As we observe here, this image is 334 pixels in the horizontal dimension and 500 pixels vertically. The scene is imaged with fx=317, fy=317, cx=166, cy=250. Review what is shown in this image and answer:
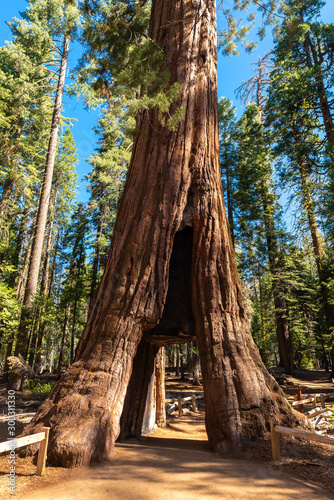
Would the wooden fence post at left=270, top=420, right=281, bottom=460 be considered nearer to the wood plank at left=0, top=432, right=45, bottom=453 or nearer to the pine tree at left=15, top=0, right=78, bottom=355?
the wood plank at left=0, top=432, right=45, bottom=453

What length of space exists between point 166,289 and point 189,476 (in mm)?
2891

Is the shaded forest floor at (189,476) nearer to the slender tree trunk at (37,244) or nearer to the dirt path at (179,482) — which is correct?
the dirt path at (179,482)

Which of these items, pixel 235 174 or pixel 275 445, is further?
pixel 235 174

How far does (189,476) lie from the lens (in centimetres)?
384

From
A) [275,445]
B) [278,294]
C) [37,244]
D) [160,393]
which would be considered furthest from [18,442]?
[278,294]

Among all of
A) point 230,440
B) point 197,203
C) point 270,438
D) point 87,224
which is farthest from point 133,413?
point 87,224

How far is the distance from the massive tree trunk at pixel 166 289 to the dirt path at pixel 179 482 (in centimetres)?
47

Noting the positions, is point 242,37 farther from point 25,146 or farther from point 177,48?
point 25,146

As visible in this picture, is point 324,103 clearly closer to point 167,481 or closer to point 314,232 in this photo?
point 314,232

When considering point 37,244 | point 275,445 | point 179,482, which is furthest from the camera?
point 37,244

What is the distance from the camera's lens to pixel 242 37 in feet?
33.2

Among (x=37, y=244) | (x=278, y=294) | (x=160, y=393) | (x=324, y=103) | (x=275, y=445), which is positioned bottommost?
(x=275, y=445)

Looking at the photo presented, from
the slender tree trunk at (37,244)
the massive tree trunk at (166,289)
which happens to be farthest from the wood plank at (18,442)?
the slender tree trunk at (37,244)

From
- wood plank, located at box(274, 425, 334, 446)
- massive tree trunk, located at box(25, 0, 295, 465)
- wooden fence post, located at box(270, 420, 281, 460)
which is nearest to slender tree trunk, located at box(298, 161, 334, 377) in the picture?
massive tree trunk, located at box(25, 0, 295, 465)
